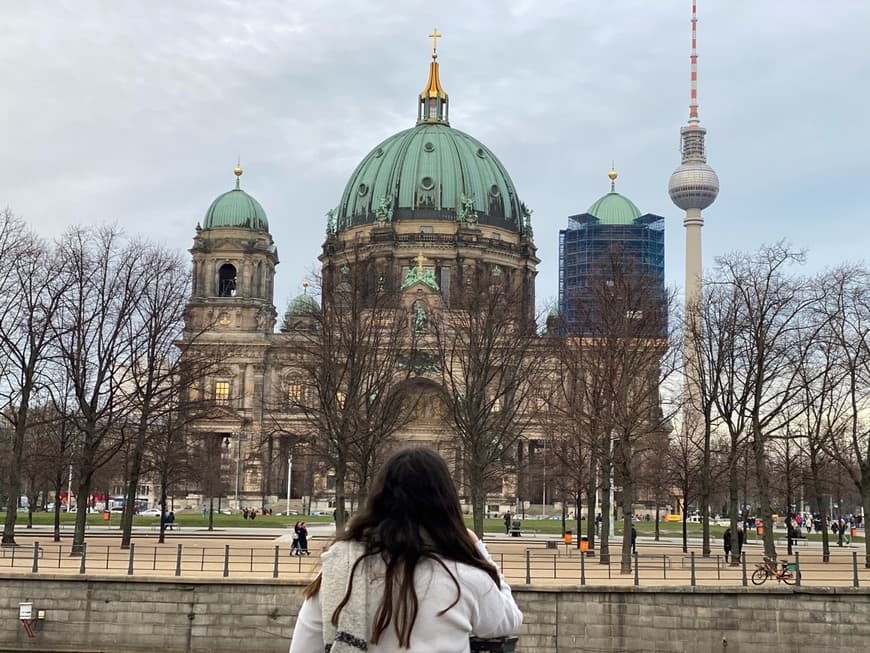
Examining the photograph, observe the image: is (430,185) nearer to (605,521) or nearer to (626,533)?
(605,521)

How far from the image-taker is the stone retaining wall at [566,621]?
29812 mm

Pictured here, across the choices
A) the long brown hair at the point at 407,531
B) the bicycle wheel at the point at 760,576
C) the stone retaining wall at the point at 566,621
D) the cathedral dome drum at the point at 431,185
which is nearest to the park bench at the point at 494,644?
the long brown hair at the point at 407,531

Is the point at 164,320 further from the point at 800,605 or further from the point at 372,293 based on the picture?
the point at 800,605

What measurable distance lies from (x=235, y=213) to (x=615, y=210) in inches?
2554

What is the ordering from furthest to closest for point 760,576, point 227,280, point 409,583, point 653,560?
point 227,280
point 653,560
point 760,576
point 409,583

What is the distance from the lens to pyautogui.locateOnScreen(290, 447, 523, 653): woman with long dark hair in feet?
15.6

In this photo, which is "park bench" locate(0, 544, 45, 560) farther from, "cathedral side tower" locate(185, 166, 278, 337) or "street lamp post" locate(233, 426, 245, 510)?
"cathedral side tower" locate(185, 166, 278, 337)

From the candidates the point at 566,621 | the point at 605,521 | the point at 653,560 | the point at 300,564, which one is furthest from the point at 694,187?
the point at 566,621

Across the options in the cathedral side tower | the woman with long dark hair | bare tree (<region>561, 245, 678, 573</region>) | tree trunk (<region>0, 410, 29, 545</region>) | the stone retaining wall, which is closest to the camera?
the woman with long dark hair

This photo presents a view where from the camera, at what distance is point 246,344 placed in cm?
12312

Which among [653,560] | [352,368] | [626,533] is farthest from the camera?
[352,368]

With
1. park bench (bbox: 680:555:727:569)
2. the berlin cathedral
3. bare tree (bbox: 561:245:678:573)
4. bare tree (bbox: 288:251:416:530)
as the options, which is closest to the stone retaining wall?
park bench (bbox: 680:555:727:569)

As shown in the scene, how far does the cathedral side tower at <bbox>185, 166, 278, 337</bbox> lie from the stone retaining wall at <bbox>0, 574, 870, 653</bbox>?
8975 cm

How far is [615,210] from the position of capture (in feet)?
Result: 546
